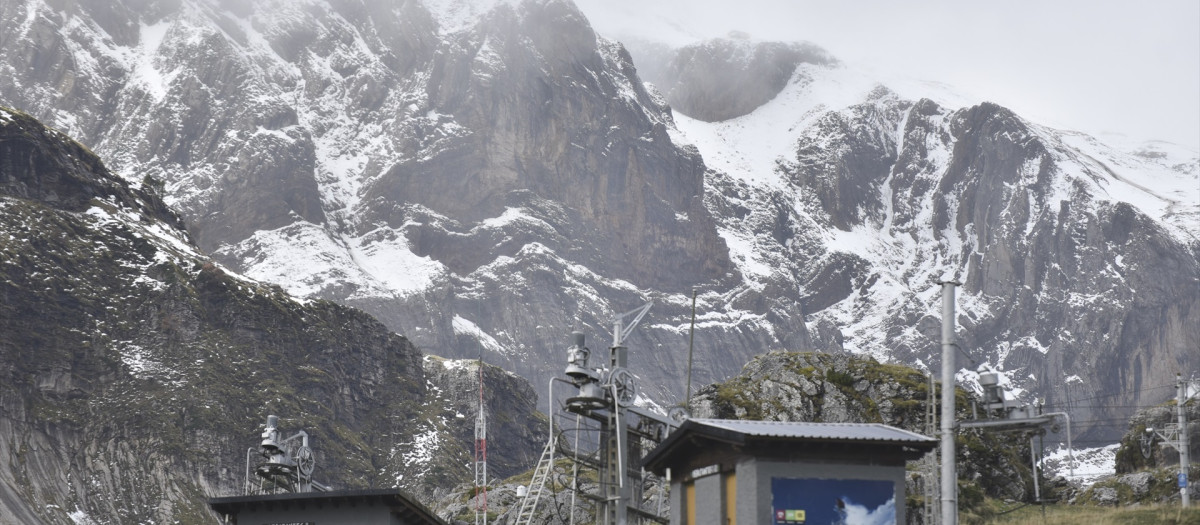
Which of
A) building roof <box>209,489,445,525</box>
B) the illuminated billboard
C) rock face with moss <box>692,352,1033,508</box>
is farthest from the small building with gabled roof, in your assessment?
rock face with moss <box>692,352,1033,508</box>

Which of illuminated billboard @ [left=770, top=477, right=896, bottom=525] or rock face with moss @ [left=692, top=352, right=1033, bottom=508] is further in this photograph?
rock face with moss @ [left=692, top=352, right=1033, bottom=508]

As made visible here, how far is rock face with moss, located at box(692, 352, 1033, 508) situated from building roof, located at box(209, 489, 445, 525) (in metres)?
27.1

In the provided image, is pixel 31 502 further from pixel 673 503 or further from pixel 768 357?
pixel 673 503

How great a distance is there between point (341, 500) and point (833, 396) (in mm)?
39334

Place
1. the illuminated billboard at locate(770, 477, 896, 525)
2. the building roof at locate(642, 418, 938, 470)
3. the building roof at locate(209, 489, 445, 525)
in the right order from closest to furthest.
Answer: the building roof at locate(642, 418, 938, 470) < the illuminated billboard at locate(770, 477, 896, 525) < the building roof at locate(209, 489, 445, 525)

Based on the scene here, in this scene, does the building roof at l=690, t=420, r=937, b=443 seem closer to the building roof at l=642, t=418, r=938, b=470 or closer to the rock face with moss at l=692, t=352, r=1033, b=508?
the building roof at l=642, t=418, r=938, b=470

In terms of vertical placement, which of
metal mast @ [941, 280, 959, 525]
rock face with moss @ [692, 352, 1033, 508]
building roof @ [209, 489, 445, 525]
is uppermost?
rock face with moss @ [692, 352, 1033, 508]

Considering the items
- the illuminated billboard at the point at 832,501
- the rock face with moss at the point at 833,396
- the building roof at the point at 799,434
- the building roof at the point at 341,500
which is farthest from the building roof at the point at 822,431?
the rock face with moss at the point at 833,396

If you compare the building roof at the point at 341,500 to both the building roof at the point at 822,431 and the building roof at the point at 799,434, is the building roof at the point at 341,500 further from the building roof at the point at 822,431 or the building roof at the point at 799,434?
the building roof at the point at 822,431

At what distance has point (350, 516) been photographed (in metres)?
58.0

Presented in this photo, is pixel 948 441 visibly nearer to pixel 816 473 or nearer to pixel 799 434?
pixel 816 473

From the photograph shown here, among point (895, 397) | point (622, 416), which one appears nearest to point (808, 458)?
point (622, 416)

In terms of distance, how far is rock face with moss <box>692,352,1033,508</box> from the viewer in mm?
84438

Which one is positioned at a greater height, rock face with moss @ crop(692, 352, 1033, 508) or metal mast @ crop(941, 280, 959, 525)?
rock face with moss @ crop(692, 352, 1033, 508)
